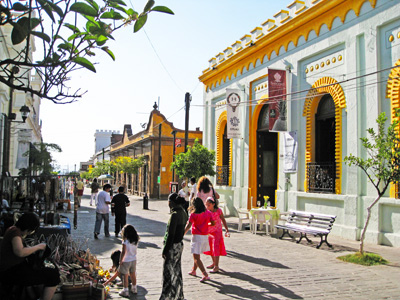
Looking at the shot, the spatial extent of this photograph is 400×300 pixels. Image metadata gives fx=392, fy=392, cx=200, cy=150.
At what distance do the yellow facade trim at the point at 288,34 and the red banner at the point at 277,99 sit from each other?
1.32 metres

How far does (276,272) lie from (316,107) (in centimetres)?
775

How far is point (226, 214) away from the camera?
1903 centimetres

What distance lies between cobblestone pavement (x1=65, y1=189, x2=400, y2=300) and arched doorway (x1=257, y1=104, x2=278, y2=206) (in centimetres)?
616

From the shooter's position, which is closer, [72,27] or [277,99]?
[72,27]

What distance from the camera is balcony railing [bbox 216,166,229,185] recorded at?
19.7 metres

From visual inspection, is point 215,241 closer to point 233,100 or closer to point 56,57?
point 56,57

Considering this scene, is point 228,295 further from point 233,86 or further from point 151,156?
point 151,156

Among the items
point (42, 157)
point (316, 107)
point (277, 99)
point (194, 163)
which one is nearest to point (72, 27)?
point (316, 107)

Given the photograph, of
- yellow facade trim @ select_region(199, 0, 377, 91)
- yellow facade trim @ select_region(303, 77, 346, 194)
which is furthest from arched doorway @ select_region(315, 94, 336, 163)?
yellow facade trim @ select_region(199, 0, 377, 91)

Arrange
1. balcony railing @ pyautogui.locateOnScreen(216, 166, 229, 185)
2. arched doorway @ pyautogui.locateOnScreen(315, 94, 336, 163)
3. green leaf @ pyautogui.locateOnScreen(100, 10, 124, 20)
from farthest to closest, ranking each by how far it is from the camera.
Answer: balcony railing @ pyautogui.locateOnScreen(216, 166, 229, 185) → arched doorway @ pyautogui.locateOnScreen(315, 94, 336, 163) → green leaf @ pyautogui.locateOnScreen(100, 10, 124, 20)

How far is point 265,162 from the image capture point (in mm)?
17828

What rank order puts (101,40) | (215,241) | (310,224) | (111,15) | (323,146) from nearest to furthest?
(111,15), (101,40), (215,241), (310,224), (323,146)

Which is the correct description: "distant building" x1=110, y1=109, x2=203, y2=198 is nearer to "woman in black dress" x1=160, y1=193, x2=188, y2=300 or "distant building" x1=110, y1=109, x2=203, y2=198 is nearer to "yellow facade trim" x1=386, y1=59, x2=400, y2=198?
"yellow facade trim" x1=386, y1=59, x2=400, y2=198

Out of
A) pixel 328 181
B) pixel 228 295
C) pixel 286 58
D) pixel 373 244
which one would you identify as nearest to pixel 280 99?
pixel 286 58
